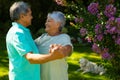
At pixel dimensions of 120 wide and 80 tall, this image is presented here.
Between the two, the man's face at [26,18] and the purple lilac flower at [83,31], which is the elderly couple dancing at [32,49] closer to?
the man's face at [26,18]

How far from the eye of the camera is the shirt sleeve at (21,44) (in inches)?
127

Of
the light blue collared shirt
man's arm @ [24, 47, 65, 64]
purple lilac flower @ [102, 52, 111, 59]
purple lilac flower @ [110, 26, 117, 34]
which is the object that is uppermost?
purple lilac flower @ [110, 26, 117, 34]

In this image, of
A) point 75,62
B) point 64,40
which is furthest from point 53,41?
point 75,62

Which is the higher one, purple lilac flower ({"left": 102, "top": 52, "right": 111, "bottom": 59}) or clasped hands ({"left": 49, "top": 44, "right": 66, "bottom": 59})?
purple lilac flower ({"left": 102, "top": 52, "right": 111, "bottom": 59})

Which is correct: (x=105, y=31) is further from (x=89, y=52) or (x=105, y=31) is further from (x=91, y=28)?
(x=89, y=52)

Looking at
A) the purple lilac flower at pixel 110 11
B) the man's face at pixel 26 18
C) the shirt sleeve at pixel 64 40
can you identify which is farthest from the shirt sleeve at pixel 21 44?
the purple lilac flower at pixel 110 11

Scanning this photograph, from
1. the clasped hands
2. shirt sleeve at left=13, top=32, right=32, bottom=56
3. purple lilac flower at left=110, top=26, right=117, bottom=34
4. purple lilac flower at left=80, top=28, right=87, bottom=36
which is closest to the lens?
the clasped hands

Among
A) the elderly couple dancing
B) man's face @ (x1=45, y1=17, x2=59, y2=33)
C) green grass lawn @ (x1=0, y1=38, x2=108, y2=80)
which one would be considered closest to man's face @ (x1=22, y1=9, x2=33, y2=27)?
the elderly couple dancing

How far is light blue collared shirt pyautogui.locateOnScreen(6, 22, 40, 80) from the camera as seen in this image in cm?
327

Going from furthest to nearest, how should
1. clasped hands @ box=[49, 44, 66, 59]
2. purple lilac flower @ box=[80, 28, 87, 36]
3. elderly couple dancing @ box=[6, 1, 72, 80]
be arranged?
purple lilac flower @ box=[80, 28, 87, 36]
elderly couple dancing @ box=[6, 1, 72, 80]
clasped hands @ box=[49, 44, 66, 59]

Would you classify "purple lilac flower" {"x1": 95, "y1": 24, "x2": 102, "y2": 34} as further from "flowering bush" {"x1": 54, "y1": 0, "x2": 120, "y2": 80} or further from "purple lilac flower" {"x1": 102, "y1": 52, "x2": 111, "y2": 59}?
"purple lilac flower" {"x1": 102, "y1": 52, "x2": 111, "y2": 59}

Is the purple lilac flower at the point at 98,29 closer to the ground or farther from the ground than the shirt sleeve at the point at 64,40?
farther from the ground

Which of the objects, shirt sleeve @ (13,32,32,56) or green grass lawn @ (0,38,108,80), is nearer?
shirt sleeve @ (13,32,32,56)

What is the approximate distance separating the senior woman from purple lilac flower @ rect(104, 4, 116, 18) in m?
1.50
